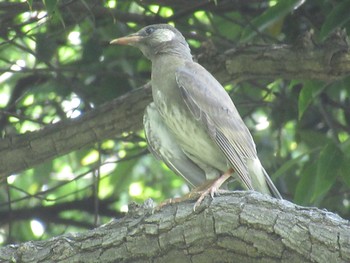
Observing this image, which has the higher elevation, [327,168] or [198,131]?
[198,131]

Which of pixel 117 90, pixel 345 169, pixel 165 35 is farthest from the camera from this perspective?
pixel 117 90

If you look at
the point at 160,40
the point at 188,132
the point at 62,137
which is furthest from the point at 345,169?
the point at 62,137

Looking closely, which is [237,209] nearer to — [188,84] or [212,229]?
[212,229]

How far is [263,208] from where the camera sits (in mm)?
4977

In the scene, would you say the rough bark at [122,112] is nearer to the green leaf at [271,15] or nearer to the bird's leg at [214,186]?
the green leaf at [271,15]

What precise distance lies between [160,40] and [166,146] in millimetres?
1027

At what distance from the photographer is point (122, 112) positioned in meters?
7.02

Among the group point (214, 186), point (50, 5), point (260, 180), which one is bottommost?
point (214, 186)

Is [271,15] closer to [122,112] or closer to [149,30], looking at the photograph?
[149,30]

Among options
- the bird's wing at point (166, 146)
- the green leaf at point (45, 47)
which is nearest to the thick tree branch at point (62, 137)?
the bird's wing at point (166, 146)

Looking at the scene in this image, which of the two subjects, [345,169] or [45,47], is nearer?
[345,169]

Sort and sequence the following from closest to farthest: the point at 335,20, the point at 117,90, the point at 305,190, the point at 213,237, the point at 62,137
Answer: the point at 213,237
the point at 335,20
the point at 62,137
the point at 305,190
the point at 117,90

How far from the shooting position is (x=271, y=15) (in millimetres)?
6848

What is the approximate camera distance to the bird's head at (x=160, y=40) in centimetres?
744
